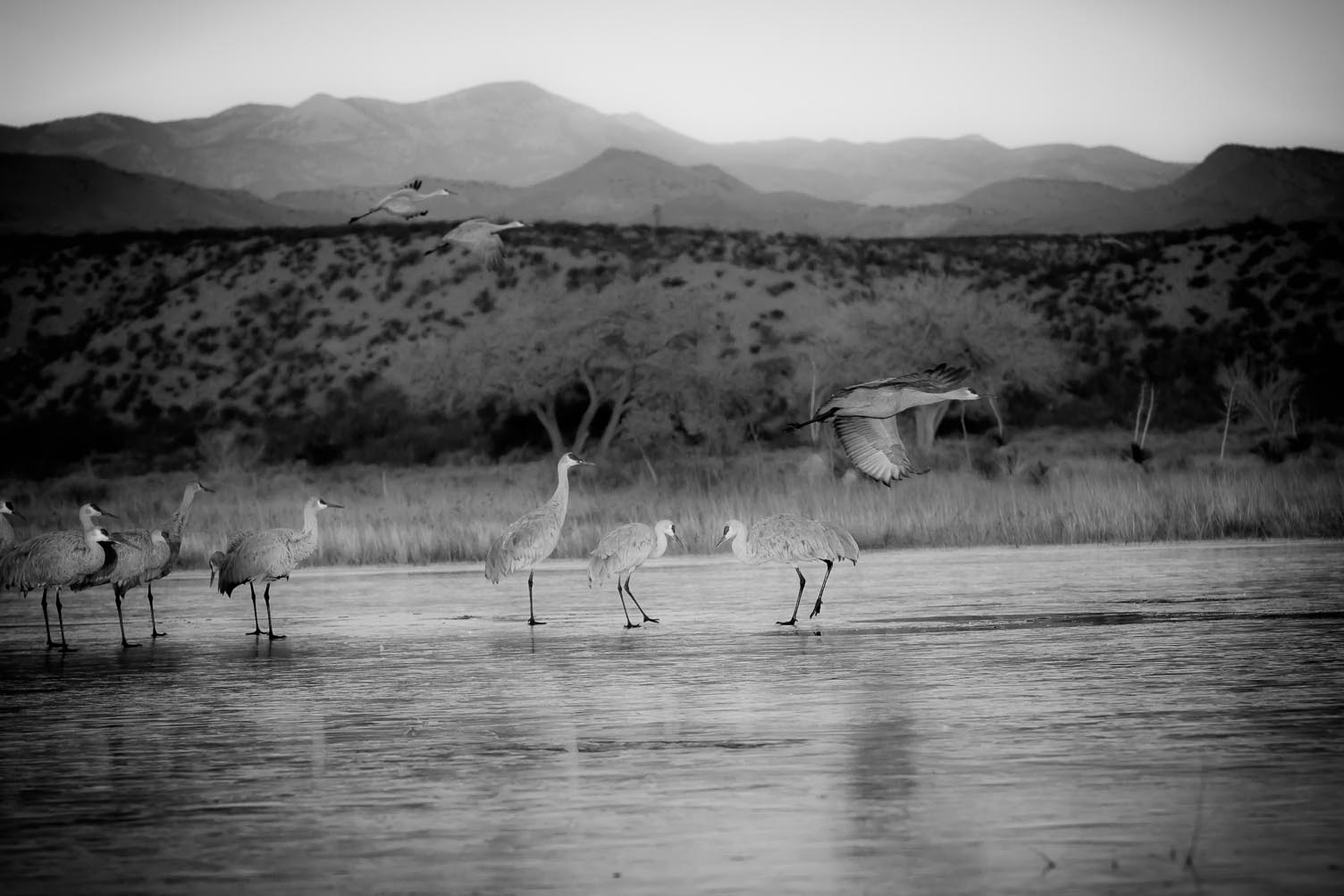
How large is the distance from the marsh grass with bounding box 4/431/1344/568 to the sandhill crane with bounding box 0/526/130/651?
26.3 feet

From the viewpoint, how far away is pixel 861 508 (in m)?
24.4

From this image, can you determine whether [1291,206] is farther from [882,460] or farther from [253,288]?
[882,460]

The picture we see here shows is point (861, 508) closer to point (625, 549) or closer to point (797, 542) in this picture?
point (797, 542)

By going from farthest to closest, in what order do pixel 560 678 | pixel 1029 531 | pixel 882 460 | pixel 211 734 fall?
1. pixel 1029 531
2. pixel 882 460
3. pixel 560 678
4. pixel 211 734

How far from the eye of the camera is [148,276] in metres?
73.5

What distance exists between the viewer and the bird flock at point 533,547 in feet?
46.8

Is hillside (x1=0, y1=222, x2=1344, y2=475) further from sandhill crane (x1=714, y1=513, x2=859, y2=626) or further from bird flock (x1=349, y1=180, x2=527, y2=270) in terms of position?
sandhill crane (x1=714, y1=513, x2=859, y2=626)

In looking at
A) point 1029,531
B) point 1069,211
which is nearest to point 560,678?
point 1029,531

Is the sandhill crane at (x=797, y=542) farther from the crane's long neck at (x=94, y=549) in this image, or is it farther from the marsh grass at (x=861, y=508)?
the marsh grass at (x=861, y=508)

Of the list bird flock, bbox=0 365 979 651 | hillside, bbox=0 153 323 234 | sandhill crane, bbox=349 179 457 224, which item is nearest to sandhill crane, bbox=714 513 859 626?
bird flock, bbox=0 365 979 651

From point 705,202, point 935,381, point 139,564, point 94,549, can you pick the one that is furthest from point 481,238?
point 705,202

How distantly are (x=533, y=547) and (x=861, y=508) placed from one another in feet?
30.1

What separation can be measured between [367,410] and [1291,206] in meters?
85.6

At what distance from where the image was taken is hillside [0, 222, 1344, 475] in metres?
57.7
